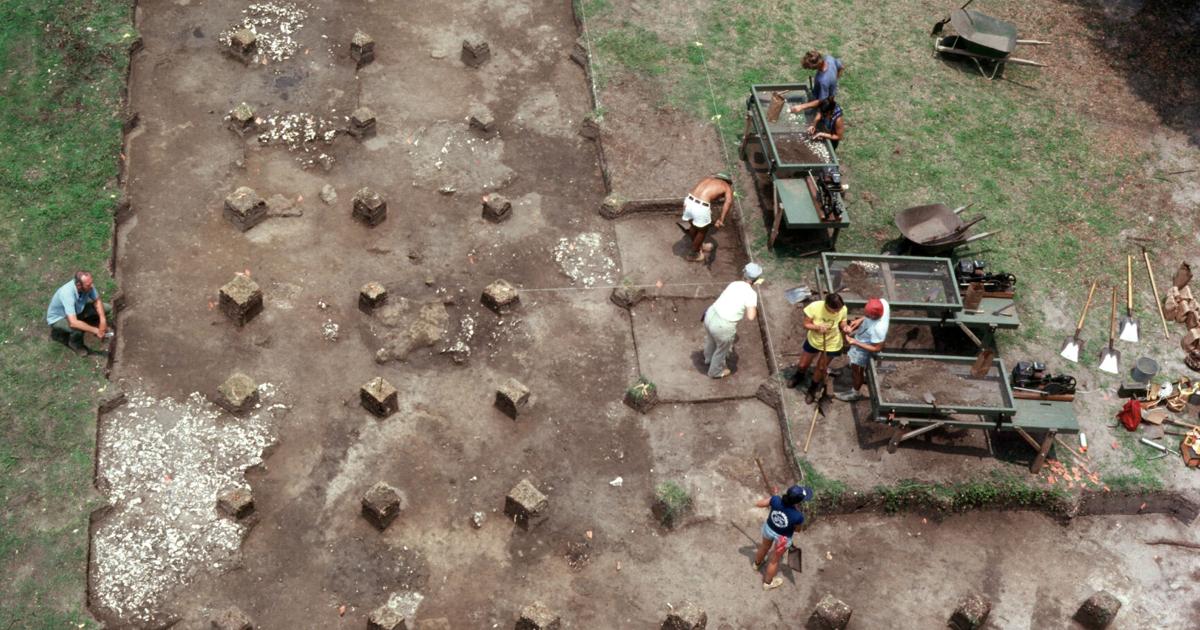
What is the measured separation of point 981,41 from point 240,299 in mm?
13611

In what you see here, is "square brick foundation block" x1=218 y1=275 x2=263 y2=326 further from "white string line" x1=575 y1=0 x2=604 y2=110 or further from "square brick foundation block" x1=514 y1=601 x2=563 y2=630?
"white string line" x1=575 y1=0 x2=604 y2=110

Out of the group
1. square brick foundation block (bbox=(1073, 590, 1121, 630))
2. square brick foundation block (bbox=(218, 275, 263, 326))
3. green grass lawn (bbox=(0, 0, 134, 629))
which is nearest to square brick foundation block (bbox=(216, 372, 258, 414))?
square brick foundation block (bbox=(218, 275, 263, 326))

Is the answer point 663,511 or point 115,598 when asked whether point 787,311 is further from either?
point 115,598

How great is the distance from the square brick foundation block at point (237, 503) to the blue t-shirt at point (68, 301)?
3302mm

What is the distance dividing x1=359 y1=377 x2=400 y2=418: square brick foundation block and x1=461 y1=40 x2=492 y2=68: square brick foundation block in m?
7.14

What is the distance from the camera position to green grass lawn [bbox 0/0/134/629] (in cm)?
1220

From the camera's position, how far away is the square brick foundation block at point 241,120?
17.0 meters

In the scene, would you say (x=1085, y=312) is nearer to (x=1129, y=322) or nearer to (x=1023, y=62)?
(x=1129, y=322)

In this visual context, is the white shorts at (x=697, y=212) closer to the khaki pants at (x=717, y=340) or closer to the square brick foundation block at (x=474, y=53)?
the khaki pants at (x=717, y=340)

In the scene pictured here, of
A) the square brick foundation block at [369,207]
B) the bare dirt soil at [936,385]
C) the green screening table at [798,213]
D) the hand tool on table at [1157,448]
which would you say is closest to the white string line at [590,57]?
the green screening table at [798,213]

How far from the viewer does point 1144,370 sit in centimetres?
1498

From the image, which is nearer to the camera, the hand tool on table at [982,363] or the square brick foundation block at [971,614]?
the square brick foundation block at [971,614]

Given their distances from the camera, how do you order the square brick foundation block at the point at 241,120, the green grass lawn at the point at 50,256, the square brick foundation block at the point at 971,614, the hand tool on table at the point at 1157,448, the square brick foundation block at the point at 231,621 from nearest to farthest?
the square brick foundation block at the point at 231,621 → the green grass lawn at the point at 50,256 → the square brick foundation block at the point at 971,614 → the hand tool on table at the point at 1157,448 → the square brick foundation block at the point at 241,120

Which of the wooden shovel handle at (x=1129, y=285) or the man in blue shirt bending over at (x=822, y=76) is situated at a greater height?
the man in blue shirt bending over at (x=822, y=76)
